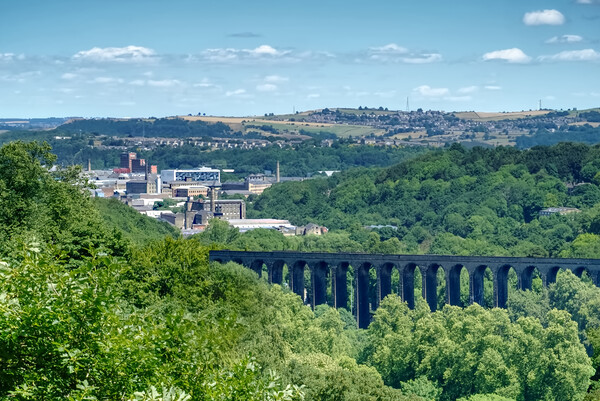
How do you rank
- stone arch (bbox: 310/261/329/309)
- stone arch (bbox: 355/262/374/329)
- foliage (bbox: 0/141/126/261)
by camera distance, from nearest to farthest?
foliage (bbox: 0/141/126/261), stone arch (bbox: 355/262/374/329), stone arch (bbox: 310/261/329/309)

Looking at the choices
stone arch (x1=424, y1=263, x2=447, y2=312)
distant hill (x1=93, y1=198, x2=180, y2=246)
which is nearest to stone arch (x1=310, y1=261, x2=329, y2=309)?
stone arch (x1=424, y1=263, x2=447, y2=312)

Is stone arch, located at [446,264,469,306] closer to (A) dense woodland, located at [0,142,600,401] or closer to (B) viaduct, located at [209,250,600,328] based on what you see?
(B) viaduct, located at [209,250,600,328]

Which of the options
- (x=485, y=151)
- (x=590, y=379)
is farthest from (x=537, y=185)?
(x=590, y=379)

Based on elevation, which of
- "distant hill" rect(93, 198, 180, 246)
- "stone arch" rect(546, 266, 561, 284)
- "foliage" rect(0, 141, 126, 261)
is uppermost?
"foliage" rect(0, 141, 126, 261)

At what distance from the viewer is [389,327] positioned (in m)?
77.1

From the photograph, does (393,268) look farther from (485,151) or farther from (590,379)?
(485,151)

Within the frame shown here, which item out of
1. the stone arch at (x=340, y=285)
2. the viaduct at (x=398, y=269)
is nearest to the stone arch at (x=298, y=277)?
the viaduct at (x=398, y=269)

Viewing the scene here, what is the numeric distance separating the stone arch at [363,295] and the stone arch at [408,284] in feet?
11.6

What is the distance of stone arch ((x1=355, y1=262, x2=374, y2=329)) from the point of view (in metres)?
106

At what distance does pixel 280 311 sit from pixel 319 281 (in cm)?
3847

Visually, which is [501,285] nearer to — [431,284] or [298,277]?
[431,284]

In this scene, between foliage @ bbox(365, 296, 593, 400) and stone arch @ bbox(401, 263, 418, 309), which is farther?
stone arch @ bbox(401, 263, 418, 309)

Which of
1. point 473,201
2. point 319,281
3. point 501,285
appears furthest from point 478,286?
point 473,201

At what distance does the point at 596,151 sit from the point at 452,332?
107722mm
